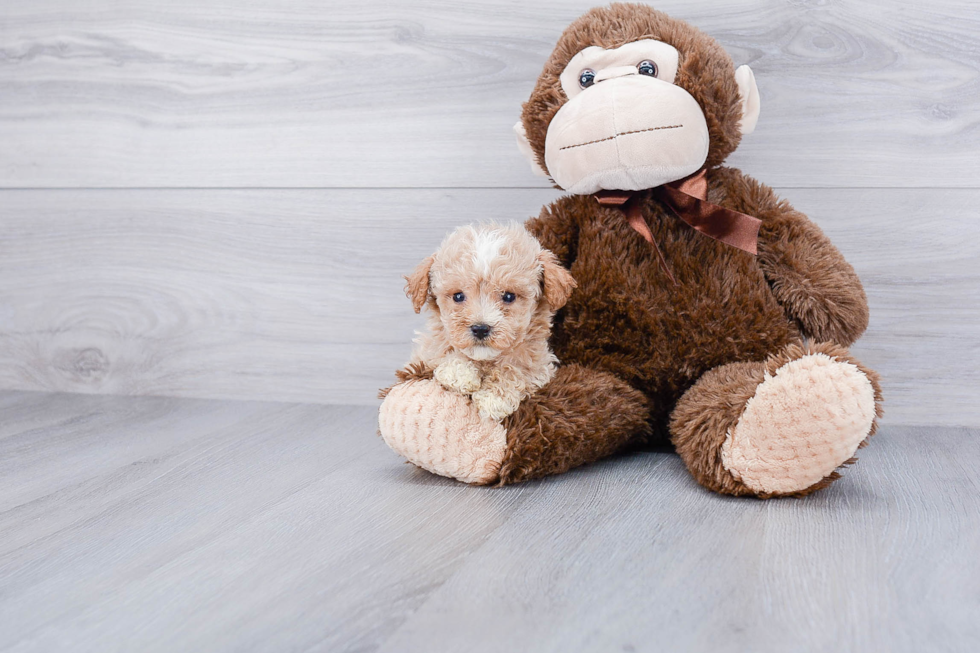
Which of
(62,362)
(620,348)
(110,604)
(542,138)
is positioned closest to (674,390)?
(620,348)

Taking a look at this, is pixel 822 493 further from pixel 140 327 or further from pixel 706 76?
pixel 140 327

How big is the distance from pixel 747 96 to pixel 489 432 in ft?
1.57

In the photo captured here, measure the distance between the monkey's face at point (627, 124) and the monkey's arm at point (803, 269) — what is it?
0.09 m

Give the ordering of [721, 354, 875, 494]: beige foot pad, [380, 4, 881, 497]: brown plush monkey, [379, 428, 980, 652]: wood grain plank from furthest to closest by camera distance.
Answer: [380, 4, 881, 497]: brown plush monkey
[721, 354, 875, 494]: beige foot pad
[379, 428, 980, 652]: wood grain plank

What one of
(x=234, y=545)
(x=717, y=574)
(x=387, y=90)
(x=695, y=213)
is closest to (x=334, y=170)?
(x=387, y=90)

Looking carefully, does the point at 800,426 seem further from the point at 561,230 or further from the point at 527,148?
the point at 527,148

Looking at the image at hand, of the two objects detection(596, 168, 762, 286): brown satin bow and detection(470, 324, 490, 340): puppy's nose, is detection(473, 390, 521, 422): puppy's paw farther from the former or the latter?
Result: detection(596, 168, 762, 286): brown satin bow

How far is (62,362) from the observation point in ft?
4.56

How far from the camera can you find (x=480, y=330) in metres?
0.78

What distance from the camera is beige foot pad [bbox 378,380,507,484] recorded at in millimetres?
789

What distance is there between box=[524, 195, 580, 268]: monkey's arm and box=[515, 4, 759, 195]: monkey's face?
1.2 inches

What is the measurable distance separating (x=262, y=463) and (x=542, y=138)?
1.64 feet

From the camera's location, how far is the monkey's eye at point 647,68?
865 mm

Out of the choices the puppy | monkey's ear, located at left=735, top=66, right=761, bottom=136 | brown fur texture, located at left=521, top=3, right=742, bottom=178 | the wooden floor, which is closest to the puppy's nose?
the puppy
